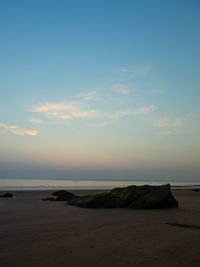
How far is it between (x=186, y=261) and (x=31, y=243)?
425 centimetres

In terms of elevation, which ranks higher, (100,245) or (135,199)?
(135,199)

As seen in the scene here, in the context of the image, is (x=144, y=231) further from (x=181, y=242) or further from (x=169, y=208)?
(x=169, y=208)

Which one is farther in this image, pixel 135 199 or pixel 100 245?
pixel 135 199

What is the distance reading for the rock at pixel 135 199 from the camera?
14953mm

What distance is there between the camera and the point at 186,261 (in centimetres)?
527

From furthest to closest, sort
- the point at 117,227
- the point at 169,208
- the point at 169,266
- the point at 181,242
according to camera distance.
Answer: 1. the point at 169,208
2. the point at 117,227
3. the point at 181,242
4. the point at 169,266

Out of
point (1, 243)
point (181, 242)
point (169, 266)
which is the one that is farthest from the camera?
point (1, 243)

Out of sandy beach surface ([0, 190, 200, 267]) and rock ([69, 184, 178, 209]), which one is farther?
rock ([69, 184, 178, 209])

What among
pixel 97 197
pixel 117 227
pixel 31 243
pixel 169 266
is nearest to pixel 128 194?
pixel 97 197

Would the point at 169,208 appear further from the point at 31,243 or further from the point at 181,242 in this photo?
the point at 31,243

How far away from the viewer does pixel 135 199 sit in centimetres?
1594

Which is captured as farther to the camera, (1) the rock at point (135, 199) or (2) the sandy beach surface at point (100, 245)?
(1) the rock at point (135, 199)

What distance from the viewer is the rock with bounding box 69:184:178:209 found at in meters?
15.0

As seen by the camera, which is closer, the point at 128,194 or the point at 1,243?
the point at 1,243
